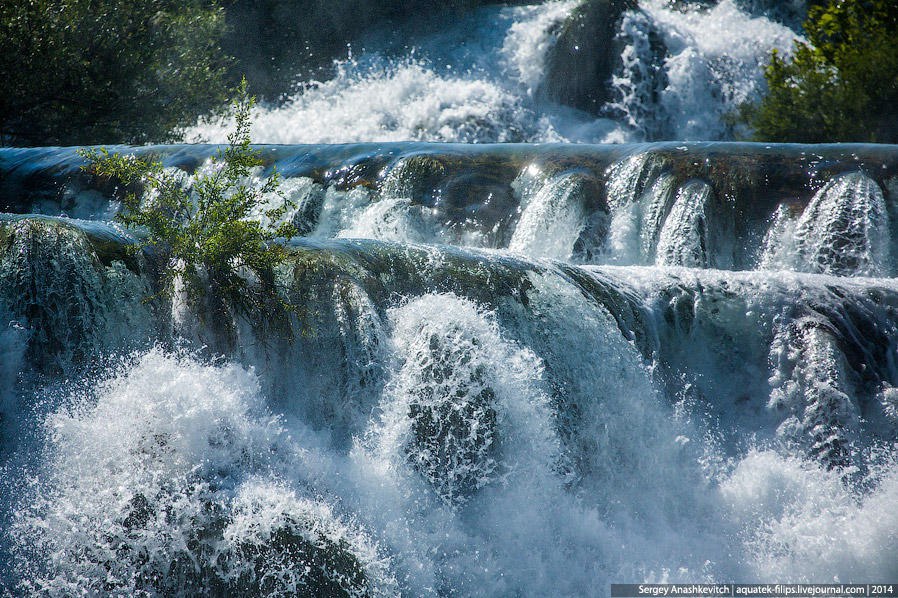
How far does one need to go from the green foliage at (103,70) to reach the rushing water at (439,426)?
854cm

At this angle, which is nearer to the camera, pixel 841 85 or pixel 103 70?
pixel 841 85

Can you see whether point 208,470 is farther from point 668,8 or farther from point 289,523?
point 668,8

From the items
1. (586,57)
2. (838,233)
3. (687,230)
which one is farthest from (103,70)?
(838,233)

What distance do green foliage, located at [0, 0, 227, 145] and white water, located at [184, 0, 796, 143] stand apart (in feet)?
5.91

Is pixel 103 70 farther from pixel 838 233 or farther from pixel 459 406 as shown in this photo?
pixel 838 233

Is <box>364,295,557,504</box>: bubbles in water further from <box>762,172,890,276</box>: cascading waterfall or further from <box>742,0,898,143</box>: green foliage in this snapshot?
<box>742,0,898,143</box>: green foliage

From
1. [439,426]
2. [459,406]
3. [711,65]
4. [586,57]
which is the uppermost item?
[586,57]

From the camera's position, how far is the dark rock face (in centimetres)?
1831

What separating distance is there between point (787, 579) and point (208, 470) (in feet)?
12.5

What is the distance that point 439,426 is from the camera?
5.71m

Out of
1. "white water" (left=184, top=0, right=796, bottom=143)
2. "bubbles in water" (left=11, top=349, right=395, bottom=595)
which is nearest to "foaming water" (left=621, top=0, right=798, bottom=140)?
"white water" (left=184, top=0, right=796, bottom=143)

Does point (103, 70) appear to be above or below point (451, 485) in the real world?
above

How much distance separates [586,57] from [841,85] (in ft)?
19.5

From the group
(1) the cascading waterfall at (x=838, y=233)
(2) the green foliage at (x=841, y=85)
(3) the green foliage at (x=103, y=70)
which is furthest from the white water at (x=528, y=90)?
(1) the cascading waterfall at (x=838, y=233)
